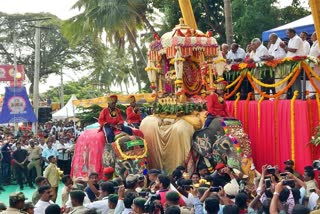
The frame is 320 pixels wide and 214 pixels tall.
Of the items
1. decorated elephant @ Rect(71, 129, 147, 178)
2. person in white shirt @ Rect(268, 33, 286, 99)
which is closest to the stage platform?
person in white shirt @ Rect(268, 33, 286, 99)

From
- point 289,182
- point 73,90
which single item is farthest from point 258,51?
point 73,90

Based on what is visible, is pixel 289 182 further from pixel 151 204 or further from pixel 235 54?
pixel 235 54

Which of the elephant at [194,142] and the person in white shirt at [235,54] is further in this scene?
the person in white shirt at [235,54]

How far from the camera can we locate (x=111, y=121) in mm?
11258

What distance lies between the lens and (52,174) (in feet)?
35.7

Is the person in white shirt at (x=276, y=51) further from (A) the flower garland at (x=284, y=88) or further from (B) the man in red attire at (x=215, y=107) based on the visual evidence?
(B) the man in red attire at (x=215, y=107)

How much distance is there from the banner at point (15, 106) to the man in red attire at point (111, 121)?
7.96 m

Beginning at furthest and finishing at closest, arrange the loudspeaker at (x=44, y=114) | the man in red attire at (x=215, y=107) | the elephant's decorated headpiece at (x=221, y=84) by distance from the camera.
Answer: the loudspeaker at (x=44, y=114)
the elephant's decorated headpiece at (x=221, y=84)
the man in red attire at (x=215, y=107)

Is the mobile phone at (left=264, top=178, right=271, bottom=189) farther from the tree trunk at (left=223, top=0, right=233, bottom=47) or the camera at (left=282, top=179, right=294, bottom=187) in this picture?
the tree trunk at (left=223, top=0, right=233, bottom=47)

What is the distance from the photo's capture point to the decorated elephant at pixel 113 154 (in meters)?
10.7

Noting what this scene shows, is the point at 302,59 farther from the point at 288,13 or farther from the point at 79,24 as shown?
the point at 79,24

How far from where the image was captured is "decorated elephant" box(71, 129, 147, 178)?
10.7 meters

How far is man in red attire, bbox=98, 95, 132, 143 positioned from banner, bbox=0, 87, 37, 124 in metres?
7.96

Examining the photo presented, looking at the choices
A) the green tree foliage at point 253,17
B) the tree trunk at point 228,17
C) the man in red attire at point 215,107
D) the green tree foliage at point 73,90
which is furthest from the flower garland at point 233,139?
the green tree foliage at point 73,90
